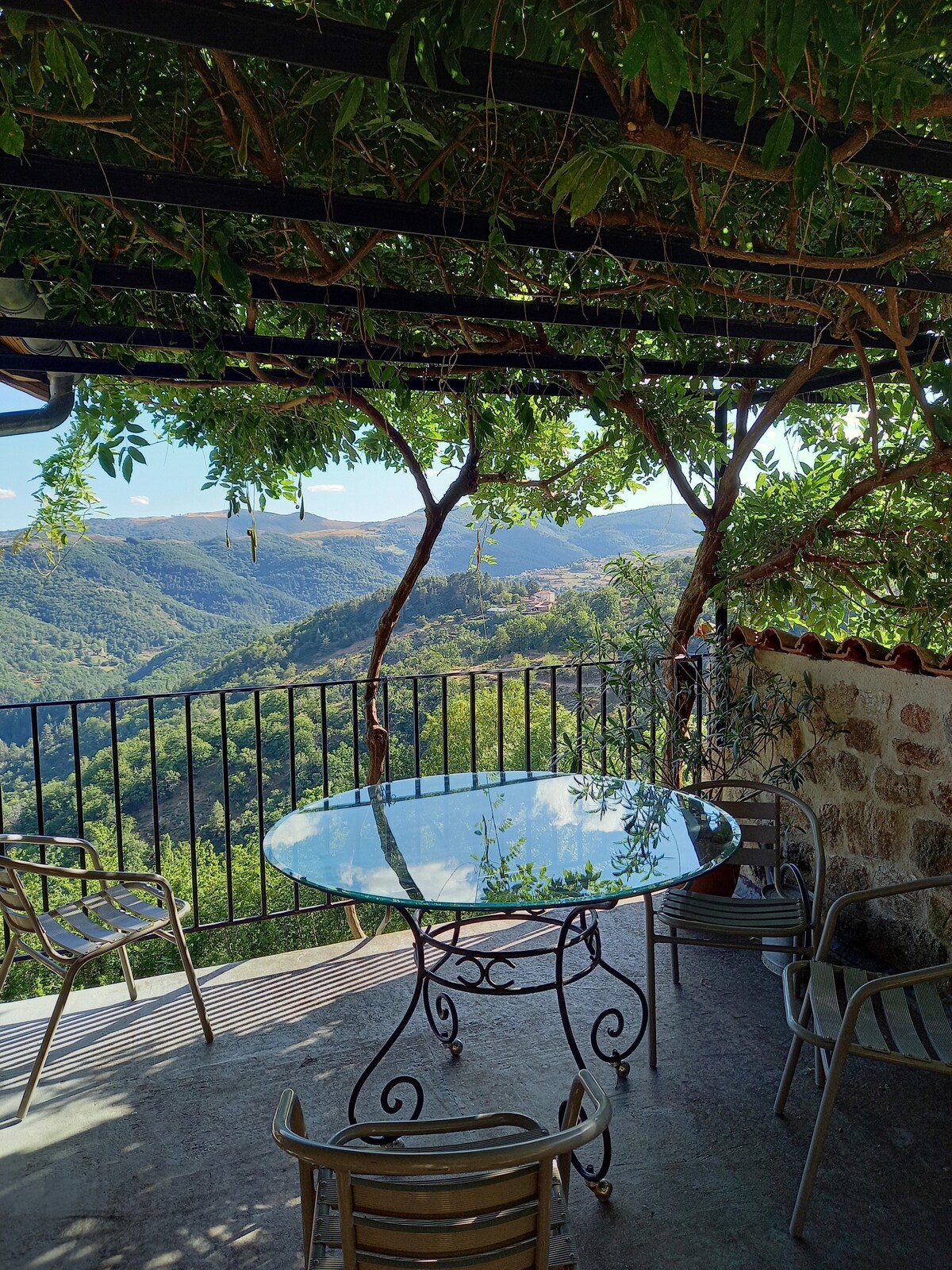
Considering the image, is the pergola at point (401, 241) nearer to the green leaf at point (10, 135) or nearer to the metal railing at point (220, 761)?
the green leaf at point (10, 135)

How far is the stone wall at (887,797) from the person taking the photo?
2.72 metres

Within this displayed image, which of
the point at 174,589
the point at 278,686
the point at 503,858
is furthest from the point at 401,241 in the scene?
the point at 174,589

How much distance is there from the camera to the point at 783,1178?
6.28 feet

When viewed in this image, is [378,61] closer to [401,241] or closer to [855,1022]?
[401,241]

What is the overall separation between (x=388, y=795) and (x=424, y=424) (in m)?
2.41

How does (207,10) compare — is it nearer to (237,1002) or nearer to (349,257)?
(349,257)

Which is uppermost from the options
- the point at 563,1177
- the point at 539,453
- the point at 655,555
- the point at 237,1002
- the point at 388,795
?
the point at 539,453

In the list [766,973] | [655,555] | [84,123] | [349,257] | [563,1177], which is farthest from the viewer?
[655,555]

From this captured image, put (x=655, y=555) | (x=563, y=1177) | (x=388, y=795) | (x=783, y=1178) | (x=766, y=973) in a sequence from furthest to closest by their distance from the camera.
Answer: (x=655, y=555) < (x=766, y=973) < (x=388, y=795) < (x=783, y=1178) < (x=563, y=1177)

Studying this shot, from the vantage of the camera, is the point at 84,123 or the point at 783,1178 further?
the point at 783,1178

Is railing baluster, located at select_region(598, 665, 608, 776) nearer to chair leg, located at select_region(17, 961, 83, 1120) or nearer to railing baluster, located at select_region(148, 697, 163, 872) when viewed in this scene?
railing baluster, located at select_region(148, 697, 163, 872)

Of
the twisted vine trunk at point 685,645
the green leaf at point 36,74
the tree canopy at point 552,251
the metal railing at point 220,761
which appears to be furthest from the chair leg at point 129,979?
the metal railing at point 220,761

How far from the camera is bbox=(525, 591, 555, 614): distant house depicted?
26.3 feet

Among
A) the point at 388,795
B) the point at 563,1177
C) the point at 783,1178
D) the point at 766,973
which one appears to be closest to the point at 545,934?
the point at 766,973
